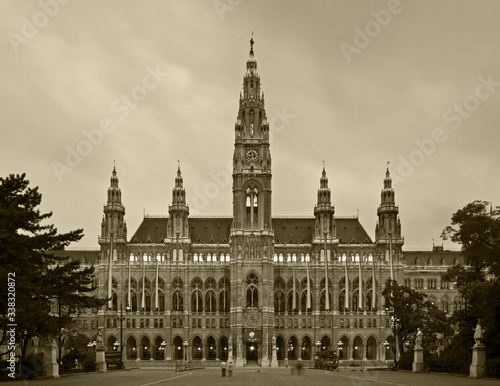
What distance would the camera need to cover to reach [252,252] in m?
158

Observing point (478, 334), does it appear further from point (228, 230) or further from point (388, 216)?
point (228, 230)

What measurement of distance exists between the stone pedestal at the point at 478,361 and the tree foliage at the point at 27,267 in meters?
30.6

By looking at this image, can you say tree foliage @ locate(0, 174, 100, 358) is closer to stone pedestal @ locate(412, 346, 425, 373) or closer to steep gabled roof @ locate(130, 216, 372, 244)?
stone pedestal @ locate(412, 346, 425, 373)

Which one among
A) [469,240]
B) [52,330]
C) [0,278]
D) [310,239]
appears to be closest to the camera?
[0,278]

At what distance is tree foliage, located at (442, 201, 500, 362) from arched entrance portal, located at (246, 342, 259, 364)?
8981cm

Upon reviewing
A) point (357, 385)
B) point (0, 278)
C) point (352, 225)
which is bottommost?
point (357, 385)

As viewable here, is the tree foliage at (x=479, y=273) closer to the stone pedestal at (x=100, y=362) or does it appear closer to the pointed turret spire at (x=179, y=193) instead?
the stone pedestal at (x=100, y=362)

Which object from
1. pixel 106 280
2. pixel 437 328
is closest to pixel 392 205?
pixel 106 280

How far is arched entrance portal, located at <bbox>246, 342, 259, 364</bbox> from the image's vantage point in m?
157

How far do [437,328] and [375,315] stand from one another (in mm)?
65832

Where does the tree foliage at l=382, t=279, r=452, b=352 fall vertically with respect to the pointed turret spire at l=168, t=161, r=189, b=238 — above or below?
below

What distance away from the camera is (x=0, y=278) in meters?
50.8

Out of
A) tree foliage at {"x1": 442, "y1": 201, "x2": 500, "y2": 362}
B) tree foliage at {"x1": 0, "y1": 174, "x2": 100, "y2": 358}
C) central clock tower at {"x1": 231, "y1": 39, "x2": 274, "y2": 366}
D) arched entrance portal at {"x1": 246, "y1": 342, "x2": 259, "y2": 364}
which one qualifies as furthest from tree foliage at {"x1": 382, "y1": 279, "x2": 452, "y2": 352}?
arched entrance portal at {"x1": 246, "y1": 342, "x2": 259, "y2": 364}

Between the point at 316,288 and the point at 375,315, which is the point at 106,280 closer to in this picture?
the point at 316,288
